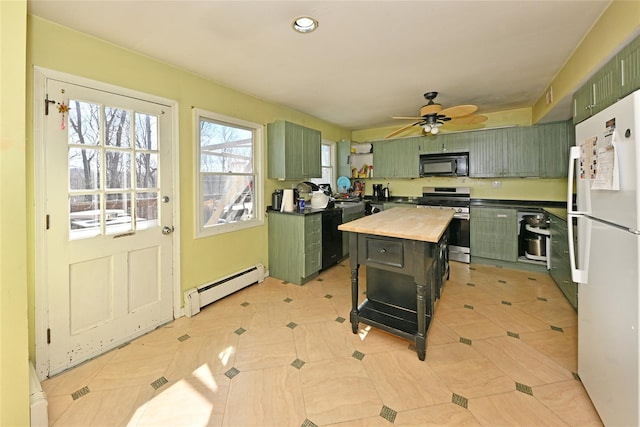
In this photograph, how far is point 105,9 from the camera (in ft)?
5.66

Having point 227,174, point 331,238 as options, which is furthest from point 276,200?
point 331,238

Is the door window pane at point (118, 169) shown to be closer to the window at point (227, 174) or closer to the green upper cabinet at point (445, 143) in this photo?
the window at point (227, 174)

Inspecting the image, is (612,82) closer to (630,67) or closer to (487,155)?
(630,67)

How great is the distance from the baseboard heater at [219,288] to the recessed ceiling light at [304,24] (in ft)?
8.45

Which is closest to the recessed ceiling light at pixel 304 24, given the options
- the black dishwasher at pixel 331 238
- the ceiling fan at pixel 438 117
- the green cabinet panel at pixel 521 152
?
the ceiling fan at pixel 438 117

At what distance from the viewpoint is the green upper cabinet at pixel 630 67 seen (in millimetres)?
1543

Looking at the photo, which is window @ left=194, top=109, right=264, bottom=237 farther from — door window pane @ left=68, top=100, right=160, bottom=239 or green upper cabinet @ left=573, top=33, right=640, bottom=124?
green upper cabinet @ left=573, top=33, right=640, bottom=124

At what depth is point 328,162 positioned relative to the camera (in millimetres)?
5305

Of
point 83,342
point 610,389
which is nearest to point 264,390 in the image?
point 83,342

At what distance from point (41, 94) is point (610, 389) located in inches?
150

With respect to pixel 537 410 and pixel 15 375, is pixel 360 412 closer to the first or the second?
pixel 537 410

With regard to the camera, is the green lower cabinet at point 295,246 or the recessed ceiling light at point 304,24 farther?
the green lower cabinet at point 295,246

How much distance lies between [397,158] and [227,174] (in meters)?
3.31

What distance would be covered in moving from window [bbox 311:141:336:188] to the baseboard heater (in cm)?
240
